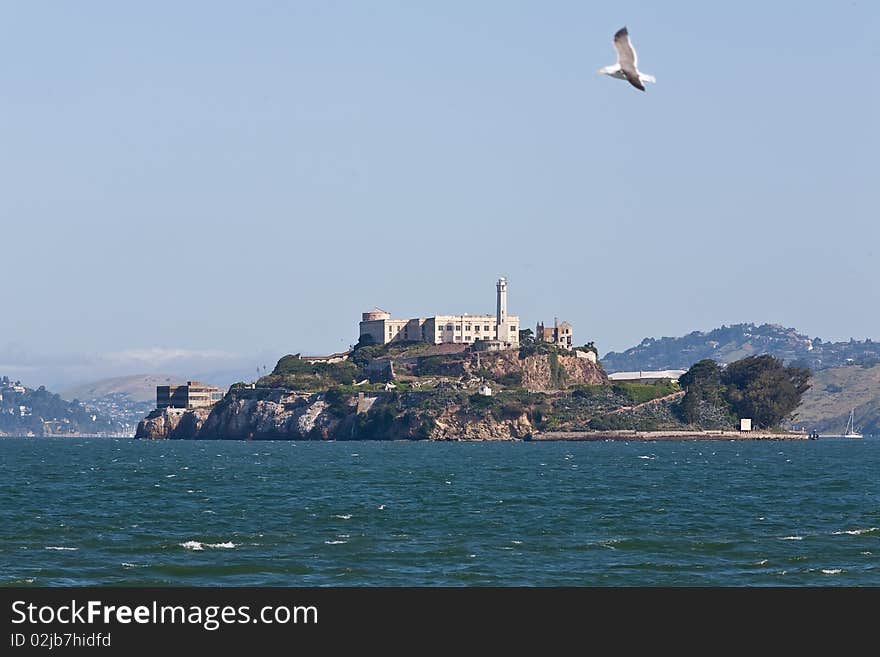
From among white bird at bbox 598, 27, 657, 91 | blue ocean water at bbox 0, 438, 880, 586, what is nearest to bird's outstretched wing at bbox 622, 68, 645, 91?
white bird at bbox 598, 27, 657, 91

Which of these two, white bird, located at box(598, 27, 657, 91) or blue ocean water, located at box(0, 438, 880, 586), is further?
blue ocean water, located at box(0, 438, 880, 586)

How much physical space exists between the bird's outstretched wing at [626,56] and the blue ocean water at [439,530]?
25.4 meters

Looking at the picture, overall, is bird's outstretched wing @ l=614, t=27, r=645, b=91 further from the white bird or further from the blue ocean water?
the blue ocean water

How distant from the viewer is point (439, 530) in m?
67.8

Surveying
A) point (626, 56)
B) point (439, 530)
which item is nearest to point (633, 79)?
point (626, 56)

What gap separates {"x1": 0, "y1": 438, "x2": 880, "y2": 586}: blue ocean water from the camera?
173 feet

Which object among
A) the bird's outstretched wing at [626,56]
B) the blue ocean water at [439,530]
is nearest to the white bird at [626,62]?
the bird's outstretched wing at [626,56]

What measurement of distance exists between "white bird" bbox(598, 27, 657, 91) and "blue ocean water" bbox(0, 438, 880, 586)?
82.8 ft

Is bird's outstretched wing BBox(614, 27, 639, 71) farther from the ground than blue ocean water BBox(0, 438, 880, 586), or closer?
farther from the ground

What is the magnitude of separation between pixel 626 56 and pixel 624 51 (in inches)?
3.7
